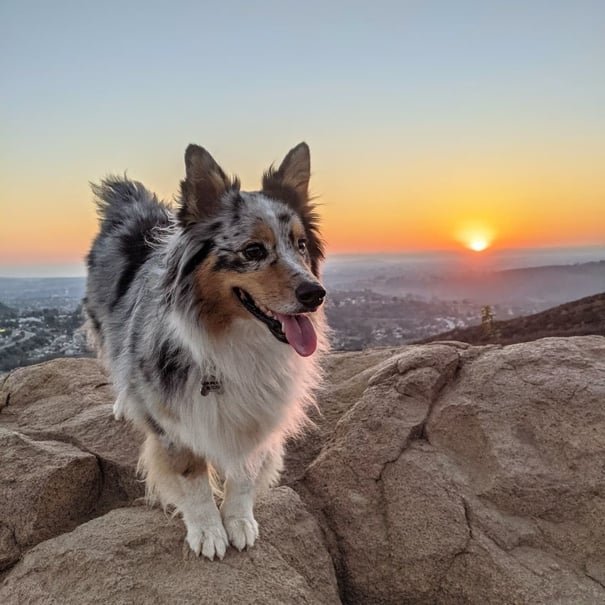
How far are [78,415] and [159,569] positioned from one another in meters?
3.08

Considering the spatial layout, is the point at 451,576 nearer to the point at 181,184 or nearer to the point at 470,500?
the point at 470,500

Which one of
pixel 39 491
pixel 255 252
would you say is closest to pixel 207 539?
pixel 39 491

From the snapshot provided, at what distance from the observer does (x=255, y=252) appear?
11.7 ft

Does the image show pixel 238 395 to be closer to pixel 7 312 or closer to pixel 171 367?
pixel 171 367

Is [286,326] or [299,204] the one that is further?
[299,204]

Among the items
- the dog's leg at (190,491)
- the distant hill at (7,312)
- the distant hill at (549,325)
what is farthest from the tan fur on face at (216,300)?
the distant hill at (7,312)

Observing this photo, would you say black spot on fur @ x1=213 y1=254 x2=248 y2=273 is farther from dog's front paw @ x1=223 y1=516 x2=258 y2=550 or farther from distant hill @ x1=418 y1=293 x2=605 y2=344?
distant hill @ x1=418 y1=293 x2=605 y2=344

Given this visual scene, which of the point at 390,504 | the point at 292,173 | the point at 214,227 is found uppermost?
the point at 292,173

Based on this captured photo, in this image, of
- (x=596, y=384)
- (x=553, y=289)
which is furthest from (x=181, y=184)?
(x=553, y=289)

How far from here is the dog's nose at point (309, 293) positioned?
130 inches

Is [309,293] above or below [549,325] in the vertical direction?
above

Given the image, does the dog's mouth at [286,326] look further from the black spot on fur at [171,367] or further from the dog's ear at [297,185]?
the dog's ear at [297,185]

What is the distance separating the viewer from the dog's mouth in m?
3.43

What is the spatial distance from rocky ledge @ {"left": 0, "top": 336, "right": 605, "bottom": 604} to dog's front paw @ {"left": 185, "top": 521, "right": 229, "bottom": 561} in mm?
73
